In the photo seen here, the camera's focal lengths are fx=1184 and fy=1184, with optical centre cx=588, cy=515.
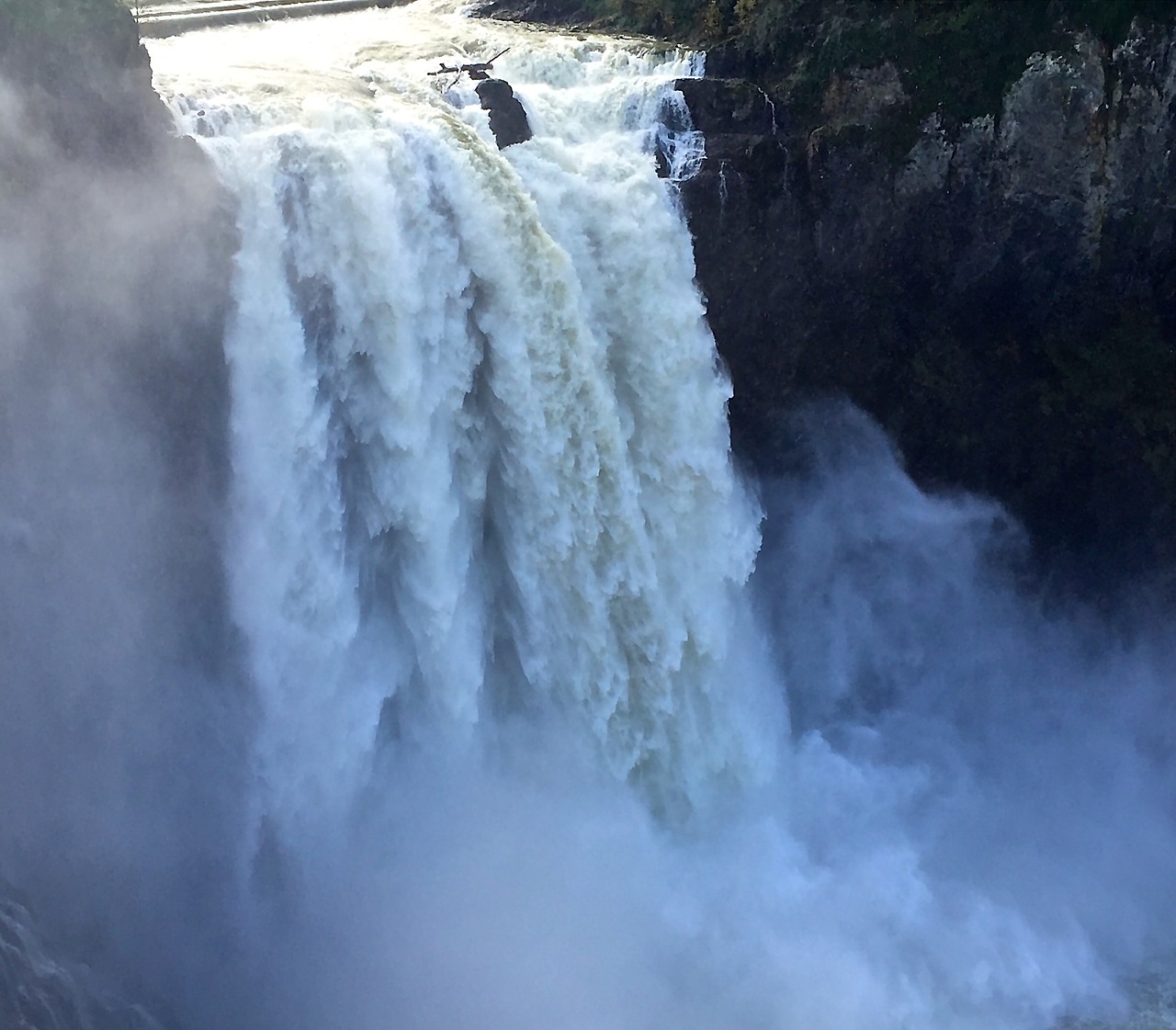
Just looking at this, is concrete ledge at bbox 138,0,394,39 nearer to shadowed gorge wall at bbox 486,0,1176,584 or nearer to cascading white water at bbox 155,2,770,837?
cascading white water at bbox 155,2,770,837

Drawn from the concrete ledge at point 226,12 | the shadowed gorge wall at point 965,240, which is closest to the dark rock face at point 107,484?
the concrete ledge at point 226,12

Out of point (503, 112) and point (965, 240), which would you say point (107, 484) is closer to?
point (503, 112)

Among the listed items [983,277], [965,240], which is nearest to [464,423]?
[965,240]

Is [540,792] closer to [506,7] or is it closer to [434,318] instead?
[434,318]

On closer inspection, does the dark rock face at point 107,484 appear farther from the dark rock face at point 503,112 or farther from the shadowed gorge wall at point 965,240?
the shadowed gorge wall at point 965,240

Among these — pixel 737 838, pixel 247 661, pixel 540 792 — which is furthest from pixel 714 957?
pixel 247 661
